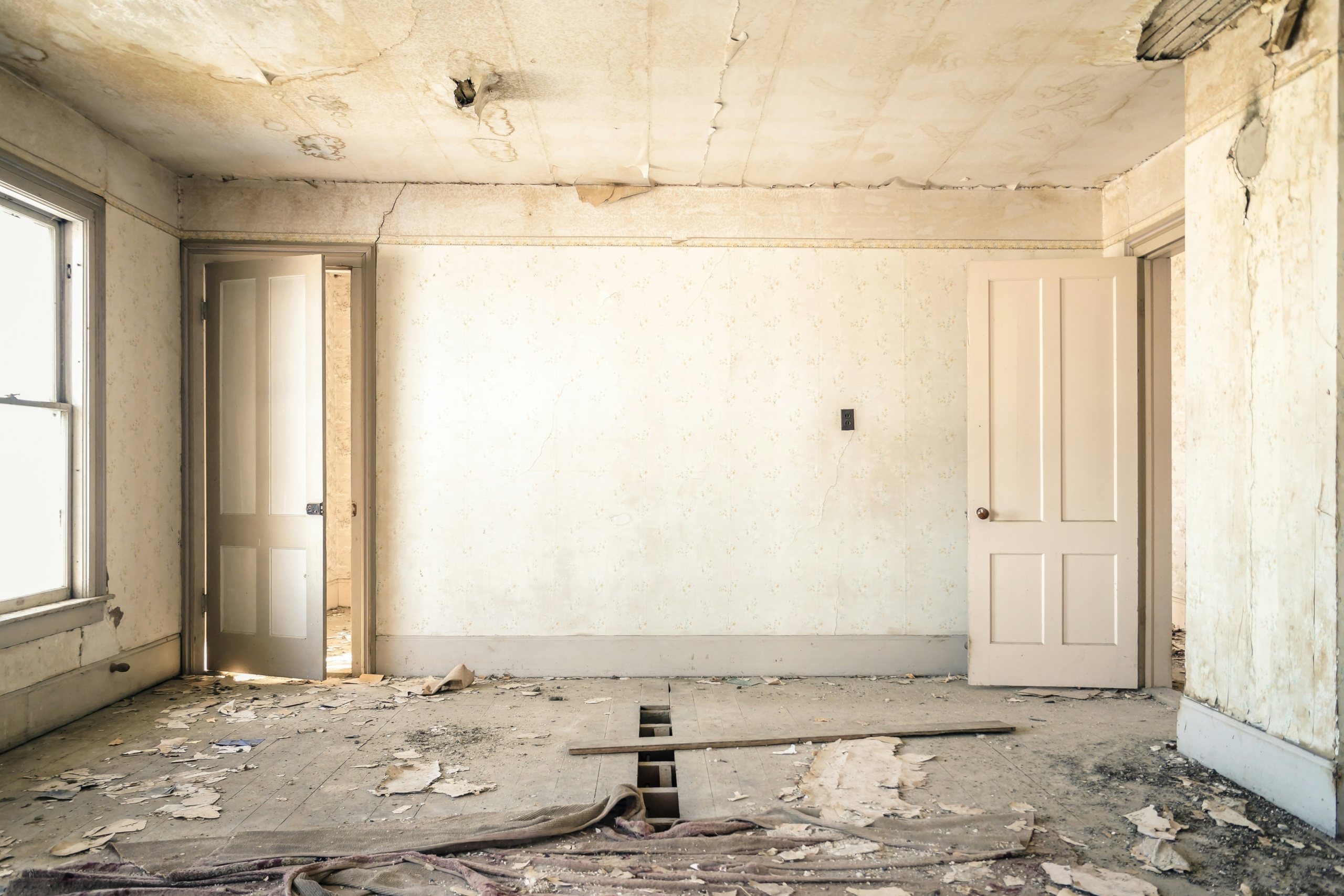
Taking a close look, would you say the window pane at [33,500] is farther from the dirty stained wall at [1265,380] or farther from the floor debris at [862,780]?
the dirty stained wall at [1265,380]

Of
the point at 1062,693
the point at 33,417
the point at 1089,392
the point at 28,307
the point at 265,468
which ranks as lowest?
the point at 1062,693

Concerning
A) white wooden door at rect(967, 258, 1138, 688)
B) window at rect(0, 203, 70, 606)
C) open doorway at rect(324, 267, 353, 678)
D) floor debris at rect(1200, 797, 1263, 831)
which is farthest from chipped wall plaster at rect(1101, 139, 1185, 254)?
open doorway at rect(324, 267, 353, 678)

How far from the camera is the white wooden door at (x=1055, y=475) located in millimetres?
4148

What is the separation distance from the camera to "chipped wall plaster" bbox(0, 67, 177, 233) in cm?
328

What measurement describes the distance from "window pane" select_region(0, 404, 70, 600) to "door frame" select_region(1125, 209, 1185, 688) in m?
5.50

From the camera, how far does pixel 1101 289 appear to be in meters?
4.15

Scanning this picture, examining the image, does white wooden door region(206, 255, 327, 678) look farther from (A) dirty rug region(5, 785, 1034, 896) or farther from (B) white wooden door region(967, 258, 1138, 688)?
(B) white wooden door region(967, 258, 1138, 688)

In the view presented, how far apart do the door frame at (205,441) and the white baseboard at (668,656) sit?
0.35m

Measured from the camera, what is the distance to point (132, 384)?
403cm

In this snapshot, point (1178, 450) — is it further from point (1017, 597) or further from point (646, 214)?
point (646, 214)

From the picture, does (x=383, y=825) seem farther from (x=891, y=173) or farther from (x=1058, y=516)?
(x=891, y=173)

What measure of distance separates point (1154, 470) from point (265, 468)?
5.05 meters

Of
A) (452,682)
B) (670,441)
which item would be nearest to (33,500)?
(452,682)

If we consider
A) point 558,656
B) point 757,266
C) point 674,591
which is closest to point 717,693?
point 674,591
